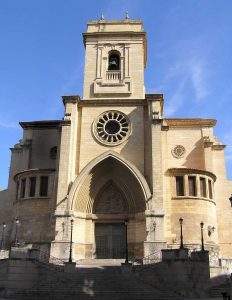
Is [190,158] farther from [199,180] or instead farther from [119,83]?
[119,83]

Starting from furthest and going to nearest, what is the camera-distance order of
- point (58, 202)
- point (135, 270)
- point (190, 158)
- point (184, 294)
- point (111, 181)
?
point (190, 158) < point (111, 181) < point (58, 202) < point (135, 270) < point (184, 294)

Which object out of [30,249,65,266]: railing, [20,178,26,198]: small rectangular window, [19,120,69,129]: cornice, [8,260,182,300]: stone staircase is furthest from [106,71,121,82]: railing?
[8,260,182,300]: stone staircase

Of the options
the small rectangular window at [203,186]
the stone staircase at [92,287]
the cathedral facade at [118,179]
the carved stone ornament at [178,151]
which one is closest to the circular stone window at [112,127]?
the cathedral facade at [118,179]

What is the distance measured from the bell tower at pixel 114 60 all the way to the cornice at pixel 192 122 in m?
4.35

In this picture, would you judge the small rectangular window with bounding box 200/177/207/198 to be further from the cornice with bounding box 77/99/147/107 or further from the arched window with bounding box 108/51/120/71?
the arched window with bounding box 108/51/120/71

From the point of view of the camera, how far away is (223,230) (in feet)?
118

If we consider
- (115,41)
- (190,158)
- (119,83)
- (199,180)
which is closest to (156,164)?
(199,180)

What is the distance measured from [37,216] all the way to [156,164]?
36.0ft

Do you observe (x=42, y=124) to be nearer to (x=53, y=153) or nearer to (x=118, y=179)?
(x=53, y=153)

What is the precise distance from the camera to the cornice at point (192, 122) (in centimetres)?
4000

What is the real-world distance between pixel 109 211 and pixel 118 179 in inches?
111

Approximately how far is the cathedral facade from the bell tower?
0.10 meters

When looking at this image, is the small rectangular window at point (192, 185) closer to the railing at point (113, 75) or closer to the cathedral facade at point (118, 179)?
the cathedral facade at point (118, 179)

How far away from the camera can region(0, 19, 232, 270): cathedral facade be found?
3256cm
